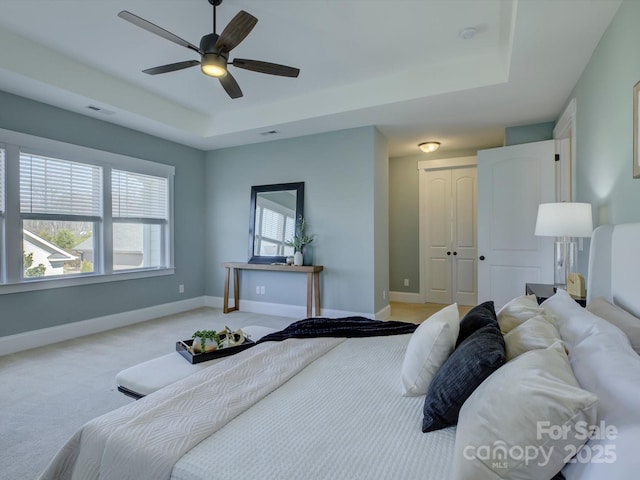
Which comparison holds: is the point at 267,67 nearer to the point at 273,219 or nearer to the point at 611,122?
the point at 611,122

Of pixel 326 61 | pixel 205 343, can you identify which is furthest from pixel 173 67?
pixel 205 343

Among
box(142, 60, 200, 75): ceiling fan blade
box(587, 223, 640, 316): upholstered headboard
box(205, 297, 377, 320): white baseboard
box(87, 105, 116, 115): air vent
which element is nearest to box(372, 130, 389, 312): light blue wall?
box(205, 297, 377, 320): white baseboard

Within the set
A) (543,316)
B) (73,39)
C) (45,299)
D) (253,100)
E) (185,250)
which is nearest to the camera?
(543,316)

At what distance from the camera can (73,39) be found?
9.78ft

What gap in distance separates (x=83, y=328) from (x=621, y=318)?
4.94 m

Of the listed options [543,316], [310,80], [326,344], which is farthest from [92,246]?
[543,316]

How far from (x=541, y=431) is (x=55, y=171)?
483 centimetres

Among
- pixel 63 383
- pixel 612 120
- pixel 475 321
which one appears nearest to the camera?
pixel 475 321

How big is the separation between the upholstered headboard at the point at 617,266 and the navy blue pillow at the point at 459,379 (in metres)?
0.82

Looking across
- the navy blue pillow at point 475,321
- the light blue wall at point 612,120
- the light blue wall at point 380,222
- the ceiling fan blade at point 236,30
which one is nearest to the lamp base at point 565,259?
the light blue wall at point 612,120

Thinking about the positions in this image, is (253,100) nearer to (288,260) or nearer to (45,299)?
(288,260)

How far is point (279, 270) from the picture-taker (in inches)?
188

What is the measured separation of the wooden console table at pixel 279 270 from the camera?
4438 millimetres

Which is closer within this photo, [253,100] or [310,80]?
[310,80]
